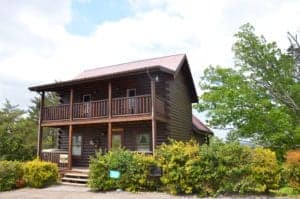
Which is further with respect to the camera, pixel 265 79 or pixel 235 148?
pixel 265 79

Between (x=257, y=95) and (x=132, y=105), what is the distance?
729 centimetres

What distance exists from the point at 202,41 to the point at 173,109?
4.72 metres

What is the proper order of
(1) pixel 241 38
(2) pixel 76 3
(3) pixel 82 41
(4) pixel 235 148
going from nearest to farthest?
(4) pixel 235 148
(2) pixel 76 3
(1) pixel 241 38
(3) pixel 82 41

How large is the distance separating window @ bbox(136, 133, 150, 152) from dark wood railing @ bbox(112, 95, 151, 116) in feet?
8.77

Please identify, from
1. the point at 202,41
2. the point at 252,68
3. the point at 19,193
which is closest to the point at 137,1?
the point at 202,41

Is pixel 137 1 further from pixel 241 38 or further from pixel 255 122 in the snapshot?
pixel 255 122

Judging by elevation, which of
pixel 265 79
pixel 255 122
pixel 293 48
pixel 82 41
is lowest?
pixel 255 122

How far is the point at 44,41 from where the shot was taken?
1828 centimetres

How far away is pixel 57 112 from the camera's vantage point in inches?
714

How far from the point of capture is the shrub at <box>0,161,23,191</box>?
14.4 m

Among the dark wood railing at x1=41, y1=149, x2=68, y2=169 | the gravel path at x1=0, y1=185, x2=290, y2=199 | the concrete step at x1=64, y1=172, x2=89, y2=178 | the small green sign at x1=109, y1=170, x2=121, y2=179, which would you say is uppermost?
the dark wood railing at x1=41, y1=149, x2=68, y2=169

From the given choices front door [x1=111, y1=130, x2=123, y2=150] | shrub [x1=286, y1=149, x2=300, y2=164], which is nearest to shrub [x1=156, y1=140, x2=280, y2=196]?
shrub [x1=286, y1=149, x2=300, y2=164]

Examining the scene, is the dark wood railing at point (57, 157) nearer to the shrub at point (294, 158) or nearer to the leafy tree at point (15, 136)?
the leafy tree at point (15, 136)

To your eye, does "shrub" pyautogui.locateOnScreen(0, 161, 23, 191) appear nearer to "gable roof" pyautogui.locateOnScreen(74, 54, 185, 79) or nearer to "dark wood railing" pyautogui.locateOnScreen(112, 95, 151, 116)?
"dark wood railing" pyautogui.locateOnScreen(112, 95, 151, 116)
